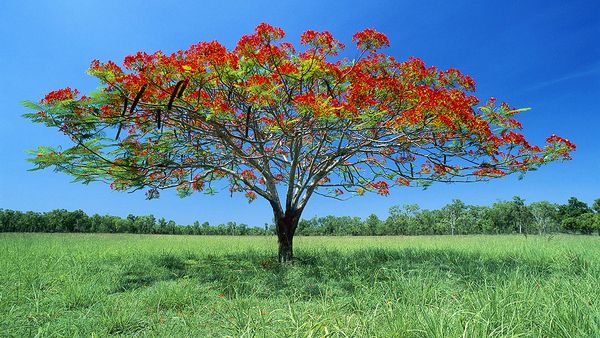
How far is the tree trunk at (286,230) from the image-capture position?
10.0m

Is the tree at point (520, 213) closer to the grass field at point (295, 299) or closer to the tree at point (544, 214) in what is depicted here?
the tree at point (544, 214)

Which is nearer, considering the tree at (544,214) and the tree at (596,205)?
the tree at (544,214)

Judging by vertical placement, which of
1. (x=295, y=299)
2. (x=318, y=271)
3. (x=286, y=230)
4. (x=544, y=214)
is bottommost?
(x=318, y=271)

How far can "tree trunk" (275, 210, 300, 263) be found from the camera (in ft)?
32.8

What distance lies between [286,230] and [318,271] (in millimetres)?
1920

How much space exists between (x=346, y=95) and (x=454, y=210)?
53390mm

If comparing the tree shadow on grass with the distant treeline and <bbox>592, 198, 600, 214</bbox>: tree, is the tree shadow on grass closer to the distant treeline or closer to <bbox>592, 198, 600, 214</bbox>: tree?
the distant treeline

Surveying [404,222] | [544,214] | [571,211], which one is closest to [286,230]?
[404,222]

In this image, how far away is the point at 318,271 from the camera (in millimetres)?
8445

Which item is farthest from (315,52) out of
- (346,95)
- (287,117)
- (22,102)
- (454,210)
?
(454,210)

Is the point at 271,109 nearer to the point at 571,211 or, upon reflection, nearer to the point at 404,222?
the point at 404,222

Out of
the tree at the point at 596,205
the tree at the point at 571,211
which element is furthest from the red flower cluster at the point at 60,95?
the tree at the point at 596,205

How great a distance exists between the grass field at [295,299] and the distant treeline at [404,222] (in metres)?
42.5

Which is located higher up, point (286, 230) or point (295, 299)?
point (286, 230)
